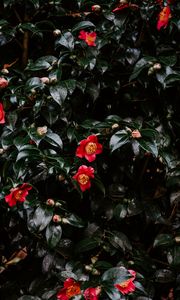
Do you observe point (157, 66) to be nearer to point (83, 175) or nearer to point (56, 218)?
point (83, 175)

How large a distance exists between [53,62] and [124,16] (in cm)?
31

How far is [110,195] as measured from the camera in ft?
4.97

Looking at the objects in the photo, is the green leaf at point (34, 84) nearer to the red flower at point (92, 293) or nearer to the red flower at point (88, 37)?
the red flower at point (88, 37)

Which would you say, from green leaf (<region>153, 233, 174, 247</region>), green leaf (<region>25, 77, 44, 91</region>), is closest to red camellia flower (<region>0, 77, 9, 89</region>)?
green leaf (<region>25, 77, 44, 91</region>)

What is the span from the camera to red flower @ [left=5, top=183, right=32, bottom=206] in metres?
1.29

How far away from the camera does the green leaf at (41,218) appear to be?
4.11 feet

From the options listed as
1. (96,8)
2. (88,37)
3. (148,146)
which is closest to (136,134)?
(148,146)

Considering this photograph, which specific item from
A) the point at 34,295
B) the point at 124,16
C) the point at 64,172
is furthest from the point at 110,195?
the point at 124,16

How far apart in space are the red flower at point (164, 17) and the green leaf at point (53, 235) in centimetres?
81

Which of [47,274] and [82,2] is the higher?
[82,2]

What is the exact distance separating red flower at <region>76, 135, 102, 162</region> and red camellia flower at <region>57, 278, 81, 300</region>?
0.39m

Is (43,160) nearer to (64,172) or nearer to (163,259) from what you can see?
(64,172)

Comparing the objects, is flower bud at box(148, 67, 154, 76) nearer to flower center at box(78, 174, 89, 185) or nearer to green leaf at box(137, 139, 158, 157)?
green leaf at box(137, 139, 158, 157)

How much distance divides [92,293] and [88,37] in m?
0.88
